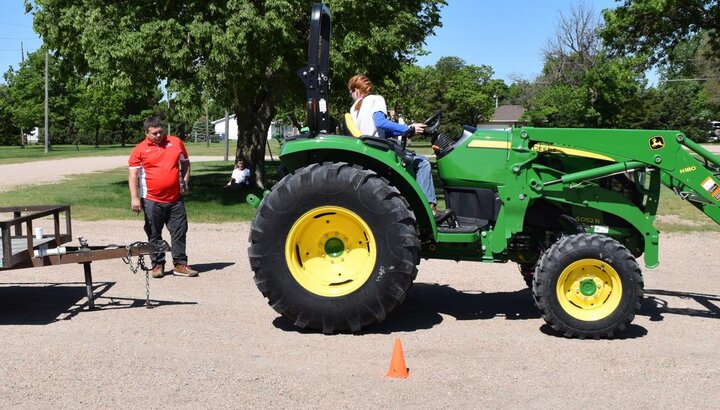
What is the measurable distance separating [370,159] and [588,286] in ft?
6.99

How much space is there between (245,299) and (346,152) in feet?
7.24

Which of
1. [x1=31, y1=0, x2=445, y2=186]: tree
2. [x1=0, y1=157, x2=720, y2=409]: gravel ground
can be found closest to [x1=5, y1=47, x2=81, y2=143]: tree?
[x1=31, y1=0, x2=445, y2=186]: tree

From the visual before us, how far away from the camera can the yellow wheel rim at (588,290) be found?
607cm

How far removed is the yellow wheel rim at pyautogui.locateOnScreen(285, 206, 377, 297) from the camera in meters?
6.21

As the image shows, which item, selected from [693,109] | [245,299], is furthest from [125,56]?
[693,109]

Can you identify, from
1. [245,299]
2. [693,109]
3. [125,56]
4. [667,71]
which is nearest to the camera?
[245,299]

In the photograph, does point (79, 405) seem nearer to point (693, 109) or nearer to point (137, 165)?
point (137, 165)

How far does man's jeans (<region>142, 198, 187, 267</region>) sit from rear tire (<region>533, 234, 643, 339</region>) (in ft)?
15.0

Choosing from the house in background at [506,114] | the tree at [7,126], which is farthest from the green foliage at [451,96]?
the tree at [7,126]

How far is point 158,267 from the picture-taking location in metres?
8.80

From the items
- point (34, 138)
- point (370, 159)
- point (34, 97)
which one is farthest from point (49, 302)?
point (34, 138)

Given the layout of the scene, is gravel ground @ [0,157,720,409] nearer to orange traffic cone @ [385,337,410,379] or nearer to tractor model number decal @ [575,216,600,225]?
orange traffic cone @ [385,337,410,379]

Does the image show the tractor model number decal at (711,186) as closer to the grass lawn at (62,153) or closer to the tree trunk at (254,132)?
the tree trunk at (254,132)

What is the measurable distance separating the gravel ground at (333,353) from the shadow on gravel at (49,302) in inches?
0.9
